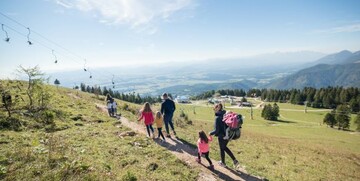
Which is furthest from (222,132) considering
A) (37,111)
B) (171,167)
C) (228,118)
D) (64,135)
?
(37,111)

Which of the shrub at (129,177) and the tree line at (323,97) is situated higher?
the shrub at (129,177)

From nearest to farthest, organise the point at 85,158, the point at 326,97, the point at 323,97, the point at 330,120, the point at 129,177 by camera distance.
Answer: the point at 129,177
the point at 85,158
the point at 330,120
the point at 326,97
the point at 323,97

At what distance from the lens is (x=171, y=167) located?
11.4 metres

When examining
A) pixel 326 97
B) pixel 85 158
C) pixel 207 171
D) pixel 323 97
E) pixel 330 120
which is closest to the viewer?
pixel 85 158

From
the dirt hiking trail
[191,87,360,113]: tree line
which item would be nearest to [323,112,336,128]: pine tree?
[191,87,360,113]: tree line

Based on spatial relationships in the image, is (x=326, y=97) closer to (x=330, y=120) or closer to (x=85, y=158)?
(x=330, y=120)

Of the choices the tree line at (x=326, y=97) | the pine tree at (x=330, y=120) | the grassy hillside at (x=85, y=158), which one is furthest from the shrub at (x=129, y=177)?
the tree line at (x=326, y=97)

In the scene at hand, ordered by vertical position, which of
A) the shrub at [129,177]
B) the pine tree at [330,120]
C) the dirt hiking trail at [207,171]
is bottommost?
the pine tree at [330,120]

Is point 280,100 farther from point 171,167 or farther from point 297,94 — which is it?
point 171,167

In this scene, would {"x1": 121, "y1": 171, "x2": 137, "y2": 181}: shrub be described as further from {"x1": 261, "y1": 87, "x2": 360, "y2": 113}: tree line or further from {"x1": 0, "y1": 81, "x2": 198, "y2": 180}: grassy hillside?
{"x1": 261, "y1": 87, "x2": 360, "y2": 113}: tree line

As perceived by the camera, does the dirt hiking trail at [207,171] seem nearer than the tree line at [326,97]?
Yes

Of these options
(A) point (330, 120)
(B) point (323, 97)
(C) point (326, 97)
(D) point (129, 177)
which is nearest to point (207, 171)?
(D) point (129, 177)

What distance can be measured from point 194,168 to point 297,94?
420ft

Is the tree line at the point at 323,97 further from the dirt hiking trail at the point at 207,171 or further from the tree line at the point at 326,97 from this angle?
the dirt hiking trail at the point at 207,171
